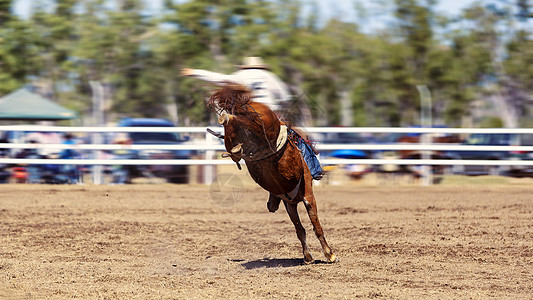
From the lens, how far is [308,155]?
7395mm

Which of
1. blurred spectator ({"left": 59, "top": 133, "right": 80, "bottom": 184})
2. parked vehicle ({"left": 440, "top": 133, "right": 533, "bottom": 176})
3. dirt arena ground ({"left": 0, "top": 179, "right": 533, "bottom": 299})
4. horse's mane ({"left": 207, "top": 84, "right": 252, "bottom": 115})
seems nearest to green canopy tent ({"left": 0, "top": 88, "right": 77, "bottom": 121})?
blurred spectator ({"left": 59, "top": 133, "right": 80, "bottom": 184})

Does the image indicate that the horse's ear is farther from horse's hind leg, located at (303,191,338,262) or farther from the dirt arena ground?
horse's hind leg, located at (303,191,338,262)

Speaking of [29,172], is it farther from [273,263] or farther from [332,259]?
[332,259]

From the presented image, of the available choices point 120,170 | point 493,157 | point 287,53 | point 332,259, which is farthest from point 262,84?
point 287,53

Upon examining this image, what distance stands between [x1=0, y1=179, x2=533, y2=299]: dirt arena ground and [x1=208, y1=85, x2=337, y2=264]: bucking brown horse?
48 centimetres

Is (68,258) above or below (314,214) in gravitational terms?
below

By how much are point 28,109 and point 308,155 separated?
14007 mm

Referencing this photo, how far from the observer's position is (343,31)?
2877 cm

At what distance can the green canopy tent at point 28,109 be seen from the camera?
63.2ft

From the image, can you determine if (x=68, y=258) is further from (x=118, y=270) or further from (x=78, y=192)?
(x=78, y=192)

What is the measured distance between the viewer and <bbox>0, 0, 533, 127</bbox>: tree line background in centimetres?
2622

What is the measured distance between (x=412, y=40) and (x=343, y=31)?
297 cm

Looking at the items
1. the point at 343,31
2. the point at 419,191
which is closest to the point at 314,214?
the point at 419,191

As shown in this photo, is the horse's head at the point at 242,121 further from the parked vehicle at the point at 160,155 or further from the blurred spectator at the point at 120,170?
the blurred spectator at the point at 120,170
